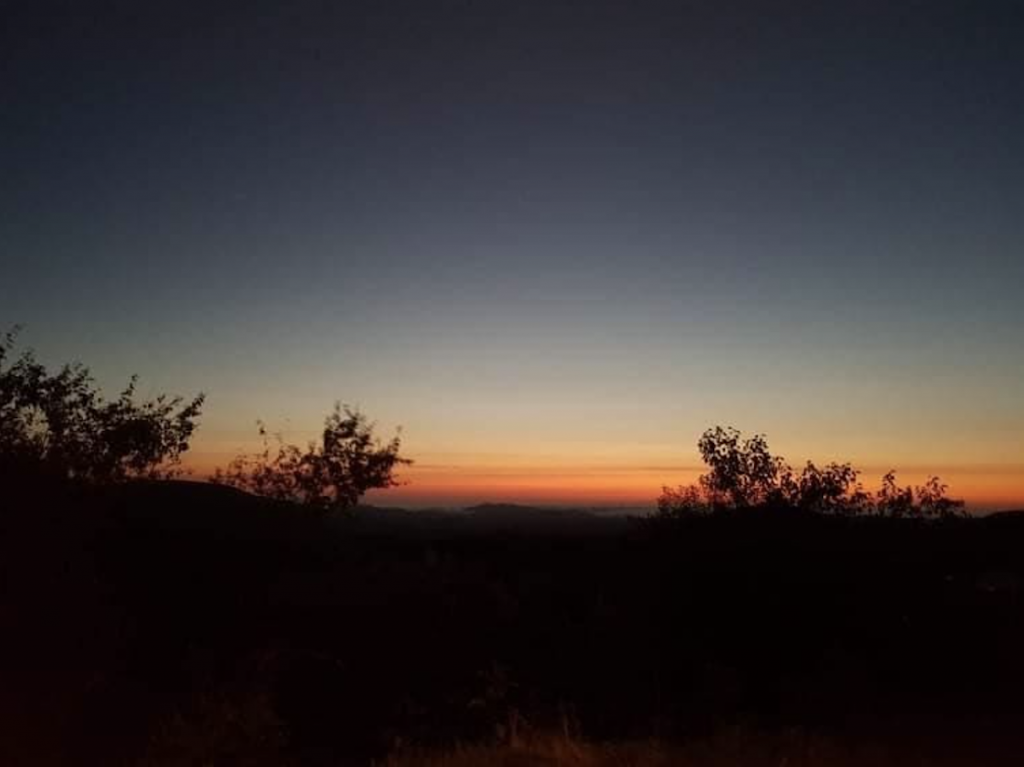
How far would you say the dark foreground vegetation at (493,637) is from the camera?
13977 millimetres

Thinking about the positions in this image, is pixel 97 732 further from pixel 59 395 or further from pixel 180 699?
pixel 59 395

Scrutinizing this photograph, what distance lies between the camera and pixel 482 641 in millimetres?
22438

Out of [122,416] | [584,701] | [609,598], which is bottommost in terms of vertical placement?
[584,701]

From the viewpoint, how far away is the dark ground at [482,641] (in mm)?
15266

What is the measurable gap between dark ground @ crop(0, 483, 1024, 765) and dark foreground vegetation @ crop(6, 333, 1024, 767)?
7cm

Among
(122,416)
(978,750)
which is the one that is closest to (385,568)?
(122,416)

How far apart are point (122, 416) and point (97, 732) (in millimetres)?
9988

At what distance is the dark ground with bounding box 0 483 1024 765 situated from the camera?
15.3 metres

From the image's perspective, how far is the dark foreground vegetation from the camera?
550 inches

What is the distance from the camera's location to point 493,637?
22672 mm

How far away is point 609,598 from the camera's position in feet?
81.1

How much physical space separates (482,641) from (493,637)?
1.11 ft

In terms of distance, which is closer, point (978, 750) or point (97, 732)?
point (978, 750)

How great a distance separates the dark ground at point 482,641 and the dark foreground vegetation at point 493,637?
0.22ft
